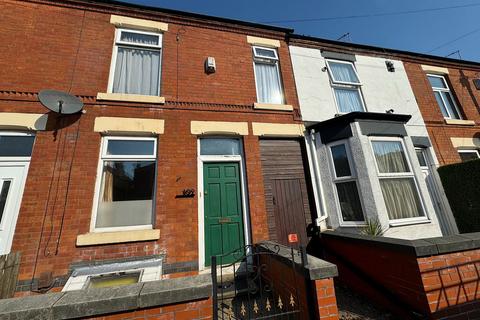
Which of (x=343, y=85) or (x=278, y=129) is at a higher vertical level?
(x=343, y=85)

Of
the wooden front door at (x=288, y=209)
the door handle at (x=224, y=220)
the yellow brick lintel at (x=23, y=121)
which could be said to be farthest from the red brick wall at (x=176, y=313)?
the yellow brick lintel at (x=23, y=121)

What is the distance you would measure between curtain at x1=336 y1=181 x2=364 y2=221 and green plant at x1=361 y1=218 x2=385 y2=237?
0.93 ft

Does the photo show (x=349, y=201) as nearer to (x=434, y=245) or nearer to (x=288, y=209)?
(x=288, y=209)

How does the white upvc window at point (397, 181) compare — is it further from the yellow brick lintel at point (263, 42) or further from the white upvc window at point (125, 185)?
the white upvc window at point (125, 185)

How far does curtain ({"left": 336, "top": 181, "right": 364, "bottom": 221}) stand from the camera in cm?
470

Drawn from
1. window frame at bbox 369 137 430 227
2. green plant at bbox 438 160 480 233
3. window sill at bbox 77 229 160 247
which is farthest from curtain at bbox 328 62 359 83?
window sill at bbox 77 229 160 247

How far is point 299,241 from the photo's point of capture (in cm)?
486

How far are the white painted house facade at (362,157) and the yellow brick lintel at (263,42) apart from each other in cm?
58

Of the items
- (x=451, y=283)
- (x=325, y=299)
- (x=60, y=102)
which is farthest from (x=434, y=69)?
(x=60, y=102)

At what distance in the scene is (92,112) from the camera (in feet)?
14.8

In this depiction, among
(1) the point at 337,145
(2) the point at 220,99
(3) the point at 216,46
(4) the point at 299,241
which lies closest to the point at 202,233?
(4) the point at 299,241

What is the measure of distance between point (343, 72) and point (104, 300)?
7.83 m

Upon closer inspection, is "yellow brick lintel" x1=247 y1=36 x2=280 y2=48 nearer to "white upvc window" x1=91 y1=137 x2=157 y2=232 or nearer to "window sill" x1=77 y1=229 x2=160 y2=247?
"white upvc window" x1=91 y1=137 x2=157 y2=232

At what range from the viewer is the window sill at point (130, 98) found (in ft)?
15.1
